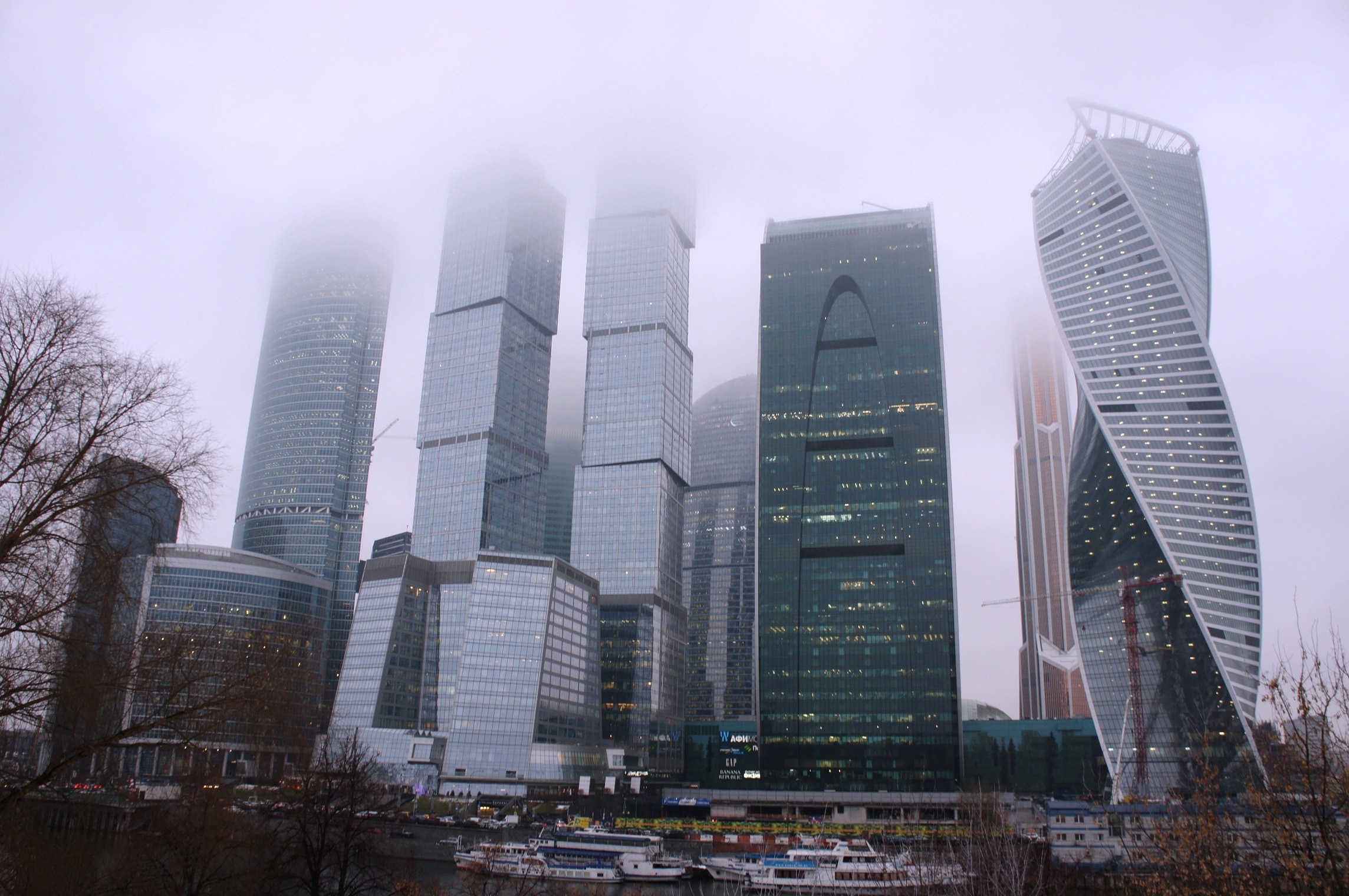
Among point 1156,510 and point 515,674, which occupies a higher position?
point 1156,510

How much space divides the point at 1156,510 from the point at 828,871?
119 metres

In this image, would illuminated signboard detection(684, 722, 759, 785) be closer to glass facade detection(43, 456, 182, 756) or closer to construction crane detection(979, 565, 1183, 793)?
construction crane detection(979, 565, 1183, 793)

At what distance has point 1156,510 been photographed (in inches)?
6757

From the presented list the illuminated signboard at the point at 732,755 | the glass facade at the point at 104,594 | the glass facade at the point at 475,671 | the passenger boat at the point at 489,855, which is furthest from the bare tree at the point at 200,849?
the illuminated signboard at the point at 732,755

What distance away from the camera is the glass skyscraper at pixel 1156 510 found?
16600 cm

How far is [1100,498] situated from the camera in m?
183

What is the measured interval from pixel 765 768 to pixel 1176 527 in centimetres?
9057

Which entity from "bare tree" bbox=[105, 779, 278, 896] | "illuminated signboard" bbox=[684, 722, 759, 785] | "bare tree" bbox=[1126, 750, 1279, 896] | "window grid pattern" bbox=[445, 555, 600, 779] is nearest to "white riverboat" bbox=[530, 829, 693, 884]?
"bare tree" bbox=[105, 779, 278, 896]

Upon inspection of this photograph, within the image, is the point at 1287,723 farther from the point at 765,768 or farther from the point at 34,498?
the point at 765,768

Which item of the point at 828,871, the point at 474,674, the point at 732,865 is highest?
the point at 474,674

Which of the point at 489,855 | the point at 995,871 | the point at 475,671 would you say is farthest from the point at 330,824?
the point at 475,671

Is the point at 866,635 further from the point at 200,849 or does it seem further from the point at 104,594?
the point at 104,594

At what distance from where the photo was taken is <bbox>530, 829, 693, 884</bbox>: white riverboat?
93.4 metres

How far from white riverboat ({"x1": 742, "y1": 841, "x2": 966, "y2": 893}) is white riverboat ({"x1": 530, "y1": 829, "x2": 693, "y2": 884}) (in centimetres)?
780
